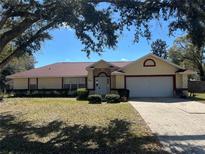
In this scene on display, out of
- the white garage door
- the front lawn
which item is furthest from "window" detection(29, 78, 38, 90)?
the front lawn

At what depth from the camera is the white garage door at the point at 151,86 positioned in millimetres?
36250

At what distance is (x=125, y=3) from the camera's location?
12859 mm

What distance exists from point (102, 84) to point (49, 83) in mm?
6957

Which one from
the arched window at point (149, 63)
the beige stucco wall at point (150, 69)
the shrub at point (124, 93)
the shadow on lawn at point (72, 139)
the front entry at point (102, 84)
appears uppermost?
the arched window at point (149, 63)

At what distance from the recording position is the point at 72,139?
12695 millimetres

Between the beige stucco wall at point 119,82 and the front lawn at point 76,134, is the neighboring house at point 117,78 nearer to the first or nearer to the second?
the beige stucco wall at point 119,82

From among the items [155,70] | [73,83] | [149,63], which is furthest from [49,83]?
[155,70]

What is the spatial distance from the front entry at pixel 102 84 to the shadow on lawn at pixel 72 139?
22.2 meters

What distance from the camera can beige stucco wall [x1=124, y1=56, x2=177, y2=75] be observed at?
119 ft

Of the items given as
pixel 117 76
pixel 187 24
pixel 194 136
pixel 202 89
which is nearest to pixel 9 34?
pixel 187 24

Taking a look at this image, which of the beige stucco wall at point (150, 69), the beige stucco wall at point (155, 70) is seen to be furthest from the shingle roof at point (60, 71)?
the beige stucco wall at point (150, 69)

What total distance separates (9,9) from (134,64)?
76.2 ft

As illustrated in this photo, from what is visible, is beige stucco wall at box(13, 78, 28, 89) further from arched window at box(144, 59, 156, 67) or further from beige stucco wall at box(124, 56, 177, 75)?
arched window at box(144, 59, 156, 67)

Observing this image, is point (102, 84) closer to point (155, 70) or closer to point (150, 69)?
point (150, 69)
